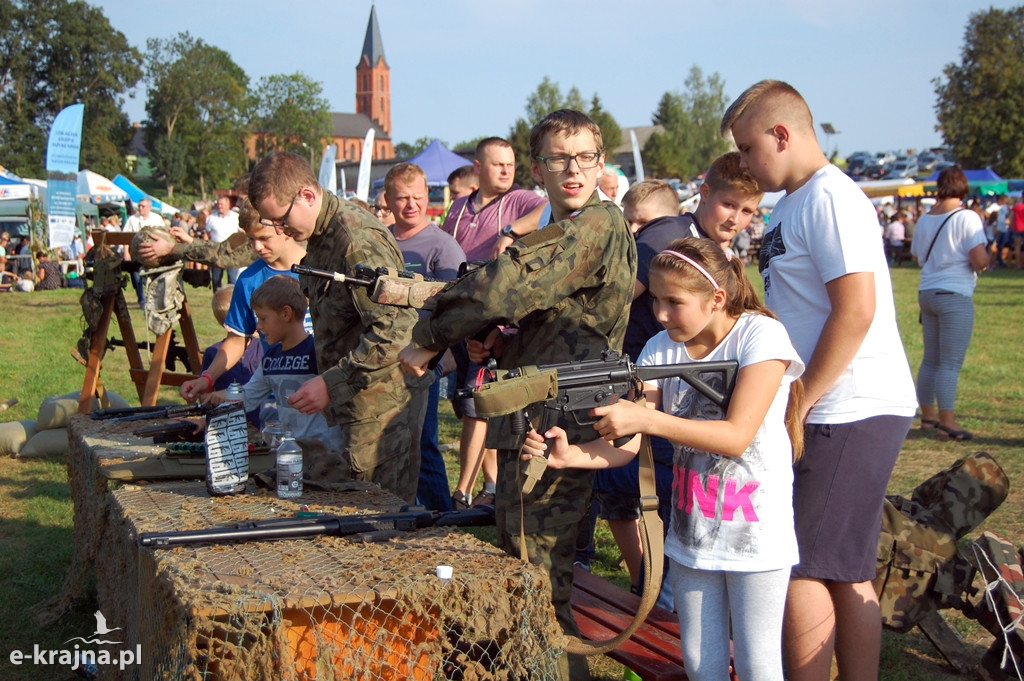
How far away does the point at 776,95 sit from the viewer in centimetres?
276

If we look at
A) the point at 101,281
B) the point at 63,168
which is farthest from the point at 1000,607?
the point at 63,168

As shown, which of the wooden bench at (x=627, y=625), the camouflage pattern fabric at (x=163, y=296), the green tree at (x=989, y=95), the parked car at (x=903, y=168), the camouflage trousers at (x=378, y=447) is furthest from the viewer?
the parked car at (x=903, y=168)

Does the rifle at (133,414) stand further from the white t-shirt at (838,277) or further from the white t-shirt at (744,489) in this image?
the white t-shirt at (838,277)

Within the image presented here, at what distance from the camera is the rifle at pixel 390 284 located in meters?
3.25

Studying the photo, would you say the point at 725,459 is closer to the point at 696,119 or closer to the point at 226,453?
the point at 226,453

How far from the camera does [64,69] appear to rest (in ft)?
235

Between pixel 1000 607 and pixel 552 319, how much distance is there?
7.33ft

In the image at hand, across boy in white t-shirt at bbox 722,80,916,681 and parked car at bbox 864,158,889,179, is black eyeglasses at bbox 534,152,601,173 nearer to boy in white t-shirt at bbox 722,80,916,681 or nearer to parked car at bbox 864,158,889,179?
boy in white t-shirt at bbox 722,80,916,681

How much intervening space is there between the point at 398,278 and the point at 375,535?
1025mm

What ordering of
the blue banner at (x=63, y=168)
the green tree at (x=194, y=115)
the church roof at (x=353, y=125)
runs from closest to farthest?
1. the blue banner at (x=63, y=168)
2. the green tree at (x=194, y=115)
3. the church roof at (x=353, y=125)

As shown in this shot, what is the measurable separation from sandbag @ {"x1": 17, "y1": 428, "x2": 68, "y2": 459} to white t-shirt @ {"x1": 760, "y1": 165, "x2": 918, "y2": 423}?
602cm

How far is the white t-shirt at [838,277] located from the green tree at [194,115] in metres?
85.8

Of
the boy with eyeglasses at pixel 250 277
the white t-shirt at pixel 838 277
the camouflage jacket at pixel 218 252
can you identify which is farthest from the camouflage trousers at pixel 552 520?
the camouflage jacket at pixel 218 252

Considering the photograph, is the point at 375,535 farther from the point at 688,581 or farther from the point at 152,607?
the point at 688,581
